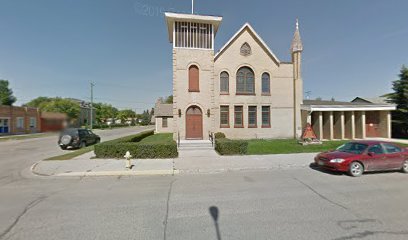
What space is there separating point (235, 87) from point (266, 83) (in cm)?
349

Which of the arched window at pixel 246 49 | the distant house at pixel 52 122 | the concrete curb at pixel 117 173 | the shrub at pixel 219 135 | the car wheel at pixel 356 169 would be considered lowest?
the concrete curb at pixel 117 173

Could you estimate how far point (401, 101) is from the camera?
2447cm

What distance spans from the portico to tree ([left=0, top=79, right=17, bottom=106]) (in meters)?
70.2

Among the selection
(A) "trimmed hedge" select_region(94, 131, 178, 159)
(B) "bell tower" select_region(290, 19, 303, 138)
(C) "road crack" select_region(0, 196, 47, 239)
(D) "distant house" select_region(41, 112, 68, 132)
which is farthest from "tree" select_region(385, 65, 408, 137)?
(C) "road crack" select_region(0, 196, 47, 239)

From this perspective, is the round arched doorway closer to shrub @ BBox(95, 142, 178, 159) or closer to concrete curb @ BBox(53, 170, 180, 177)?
shrub @ BBox(95, 142, 178, 159)

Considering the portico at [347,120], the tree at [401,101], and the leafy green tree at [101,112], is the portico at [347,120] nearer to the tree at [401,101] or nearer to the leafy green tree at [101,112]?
the tree at [401,101]

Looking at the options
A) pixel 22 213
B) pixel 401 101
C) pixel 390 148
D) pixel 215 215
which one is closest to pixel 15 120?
pixel 22 213

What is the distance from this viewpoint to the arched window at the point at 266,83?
22.0 m

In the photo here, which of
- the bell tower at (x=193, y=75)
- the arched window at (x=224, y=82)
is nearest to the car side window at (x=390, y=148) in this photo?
the bell tower at (x=193, y=75)

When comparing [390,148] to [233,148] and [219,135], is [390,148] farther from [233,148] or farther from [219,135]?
[219,135]

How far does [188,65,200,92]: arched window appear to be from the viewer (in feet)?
65.3

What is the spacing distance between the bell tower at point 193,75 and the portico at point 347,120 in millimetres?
10541

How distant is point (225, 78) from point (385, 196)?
1660 centimetres

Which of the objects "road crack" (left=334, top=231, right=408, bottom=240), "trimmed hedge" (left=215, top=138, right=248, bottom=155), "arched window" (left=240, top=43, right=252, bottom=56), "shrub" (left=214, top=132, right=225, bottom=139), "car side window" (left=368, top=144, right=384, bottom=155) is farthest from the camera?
"arched window" (left=240, top=43, right=252, bottom=56)
